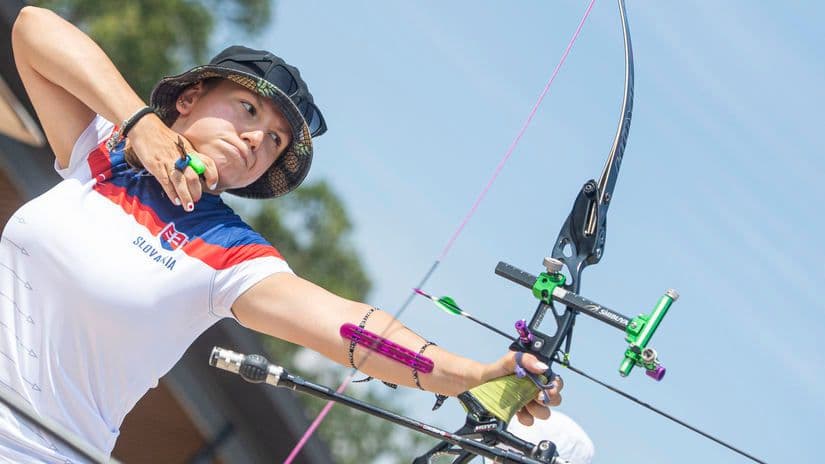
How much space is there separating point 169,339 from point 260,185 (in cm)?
55

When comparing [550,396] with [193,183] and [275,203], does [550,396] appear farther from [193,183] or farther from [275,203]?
[275,203]

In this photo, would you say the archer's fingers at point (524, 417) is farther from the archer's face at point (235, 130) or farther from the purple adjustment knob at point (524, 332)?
the archer's face at point (235, 130)

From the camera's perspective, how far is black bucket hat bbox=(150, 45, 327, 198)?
2.48m

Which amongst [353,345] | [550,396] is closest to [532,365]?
[550,396]

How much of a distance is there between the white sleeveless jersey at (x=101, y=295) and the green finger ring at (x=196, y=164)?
9 cm

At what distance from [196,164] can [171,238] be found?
15cm

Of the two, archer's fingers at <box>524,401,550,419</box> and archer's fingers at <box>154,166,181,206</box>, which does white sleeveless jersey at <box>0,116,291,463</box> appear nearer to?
archer's fingers at <box>154,166,181,206</box>

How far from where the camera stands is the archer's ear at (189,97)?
256 centimetres

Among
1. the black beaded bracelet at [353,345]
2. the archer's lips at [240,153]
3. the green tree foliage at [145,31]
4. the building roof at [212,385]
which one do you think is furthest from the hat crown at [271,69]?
the green tree foliage at [145,31]

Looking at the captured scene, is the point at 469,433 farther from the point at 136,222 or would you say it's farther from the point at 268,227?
the point at 268,227

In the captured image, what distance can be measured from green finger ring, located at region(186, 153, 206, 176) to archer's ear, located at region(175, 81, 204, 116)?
0.25m

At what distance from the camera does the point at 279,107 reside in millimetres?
2486

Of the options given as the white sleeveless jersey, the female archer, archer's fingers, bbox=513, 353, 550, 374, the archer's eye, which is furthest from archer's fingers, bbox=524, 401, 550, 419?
the archer's eye

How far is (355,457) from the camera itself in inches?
893
